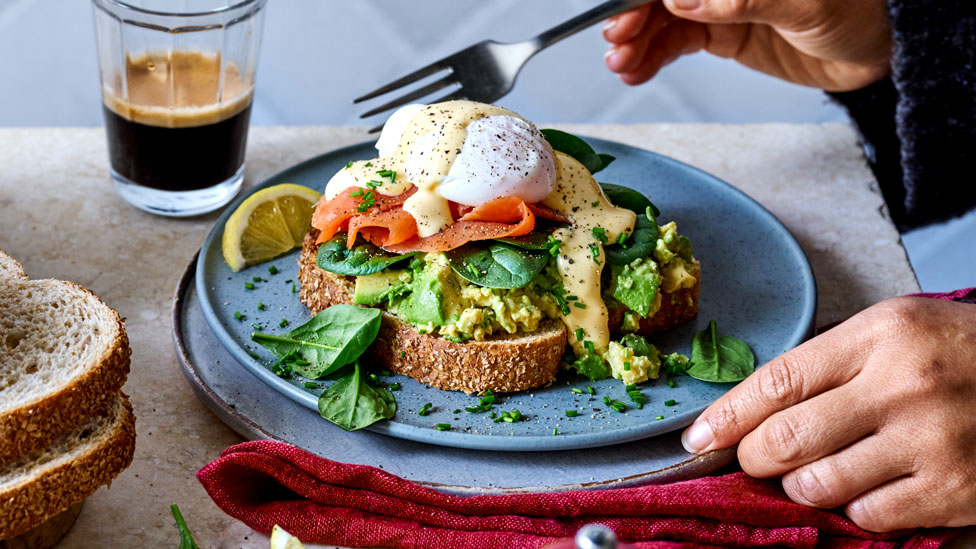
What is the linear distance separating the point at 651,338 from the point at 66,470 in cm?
130

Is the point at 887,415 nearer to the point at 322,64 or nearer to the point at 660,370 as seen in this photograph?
the point at 660,370

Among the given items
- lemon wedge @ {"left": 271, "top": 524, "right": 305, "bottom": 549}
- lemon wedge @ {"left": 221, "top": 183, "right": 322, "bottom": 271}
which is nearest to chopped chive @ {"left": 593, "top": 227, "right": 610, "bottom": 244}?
lemon wedge @ {"left": 221, "top": 183, "right": 322, "bottom": 271}

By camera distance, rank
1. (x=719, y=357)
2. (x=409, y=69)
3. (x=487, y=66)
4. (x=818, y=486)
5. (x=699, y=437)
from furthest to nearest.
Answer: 1. (x=409, y=69)
2. (x=487, y=66)
3. (x=719, y=357)
4. (x=699, y=437)
5. (x=818, y=486)

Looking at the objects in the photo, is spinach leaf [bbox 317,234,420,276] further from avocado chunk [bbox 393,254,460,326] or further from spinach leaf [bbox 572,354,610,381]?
spinach leaf [bbox 572,354,610,381]

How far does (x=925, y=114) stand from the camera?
10.0ft

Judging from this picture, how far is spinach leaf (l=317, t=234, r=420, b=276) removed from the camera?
214cm

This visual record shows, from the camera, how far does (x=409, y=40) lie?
14.0 ft

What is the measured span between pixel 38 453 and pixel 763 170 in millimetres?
2428

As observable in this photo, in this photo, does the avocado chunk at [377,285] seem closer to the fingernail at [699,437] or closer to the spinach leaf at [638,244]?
the spinach leaf at [638,244]

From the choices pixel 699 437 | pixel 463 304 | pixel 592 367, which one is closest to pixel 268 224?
pixel 463 304

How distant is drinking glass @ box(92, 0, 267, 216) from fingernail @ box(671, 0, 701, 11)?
1.16m

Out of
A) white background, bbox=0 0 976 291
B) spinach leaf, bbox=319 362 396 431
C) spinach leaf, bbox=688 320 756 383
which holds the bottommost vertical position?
white background, bbox=0 0 976 291

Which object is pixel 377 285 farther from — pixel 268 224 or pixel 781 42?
pixel 781 42

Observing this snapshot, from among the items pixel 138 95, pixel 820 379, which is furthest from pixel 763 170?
pixel 138 95
